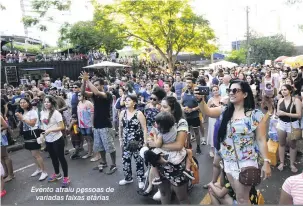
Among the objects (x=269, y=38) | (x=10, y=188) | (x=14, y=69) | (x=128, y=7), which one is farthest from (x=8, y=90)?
(x=269, y=38)

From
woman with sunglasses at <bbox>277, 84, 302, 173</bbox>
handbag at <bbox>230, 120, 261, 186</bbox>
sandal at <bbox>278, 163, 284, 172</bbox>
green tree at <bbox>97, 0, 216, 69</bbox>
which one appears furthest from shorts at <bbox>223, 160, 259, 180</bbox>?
green tree at <bbox>97, 0, 216, 69</bbox>

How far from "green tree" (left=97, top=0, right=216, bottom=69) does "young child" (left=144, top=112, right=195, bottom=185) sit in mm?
19651

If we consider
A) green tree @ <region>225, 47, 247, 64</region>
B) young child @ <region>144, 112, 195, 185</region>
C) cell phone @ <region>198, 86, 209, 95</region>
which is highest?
green tree @ <region>225, 47, 247, 64</region>

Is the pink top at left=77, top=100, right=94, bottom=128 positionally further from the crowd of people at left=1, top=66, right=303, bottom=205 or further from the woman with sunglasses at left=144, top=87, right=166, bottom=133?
the woman with sunglasses at left=144, top=87, right=166, bottom=133

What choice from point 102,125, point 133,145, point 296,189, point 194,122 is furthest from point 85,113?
point 296,189

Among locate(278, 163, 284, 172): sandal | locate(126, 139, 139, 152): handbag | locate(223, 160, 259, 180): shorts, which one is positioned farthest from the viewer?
locate(278, 163, 284, 172): sandal

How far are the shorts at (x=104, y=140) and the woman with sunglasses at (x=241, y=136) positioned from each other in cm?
288

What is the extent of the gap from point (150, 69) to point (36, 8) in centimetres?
1143

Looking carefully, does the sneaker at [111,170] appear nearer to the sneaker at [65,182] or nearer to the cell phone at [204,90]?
the sneaker at [65,182]

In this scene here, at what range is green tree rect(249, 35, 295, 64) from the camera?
43469 mm

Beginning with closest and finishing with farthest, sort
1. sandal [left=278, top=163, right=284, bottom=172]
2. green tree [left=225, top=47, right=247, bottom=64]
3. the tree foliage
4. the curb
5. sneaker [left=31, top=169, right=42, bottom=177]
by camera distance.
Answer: sandal [left=278, top=163, right=284, bottom=172], sneaker [left=31, top=169, right=42, bottom=177], the curb, the tree foliage, green tree [left=225, top=47, right=247, bottom=64]

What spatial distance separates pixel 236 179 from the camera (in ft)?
9.59

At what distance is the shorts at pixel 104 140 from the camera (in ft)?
17.9

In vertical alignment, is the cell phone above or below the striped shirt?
above
